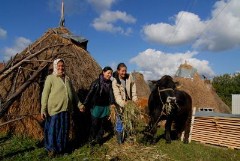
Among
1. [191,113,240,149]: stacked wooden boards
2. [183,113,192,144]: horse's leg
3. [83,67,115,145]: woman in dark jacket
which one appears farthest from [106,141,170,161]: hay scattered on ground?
[191,113,240,149]: stacked wooden boards

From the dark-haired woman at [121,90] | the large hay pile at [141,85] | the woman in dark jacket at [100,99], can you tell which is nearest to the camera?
the dark-haired woman at [121,90]

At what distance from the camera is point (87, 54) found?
11383mm

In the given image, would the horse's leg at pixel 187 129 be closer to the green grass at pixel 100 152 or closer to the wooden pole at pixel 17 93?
the green grass at pixel 100 152

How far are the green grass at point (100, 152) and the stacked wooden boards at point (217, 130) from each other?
0.59 meters

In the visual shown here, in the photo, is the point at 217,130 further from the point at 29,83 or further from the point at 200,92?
the point at 200,92

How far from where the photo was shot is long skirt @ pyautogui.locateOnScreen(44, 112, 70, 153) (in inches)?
280

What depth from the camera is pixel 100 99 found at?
8172mm

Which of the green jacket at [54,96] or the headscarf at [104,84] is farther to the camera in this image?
the headscarf at [104,84]

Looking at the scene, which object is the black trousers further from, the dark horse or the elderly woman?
the dark horse

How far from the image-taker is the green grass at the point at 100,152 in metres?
7.12

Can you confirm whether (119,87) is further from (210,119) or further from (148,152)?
(210,119)

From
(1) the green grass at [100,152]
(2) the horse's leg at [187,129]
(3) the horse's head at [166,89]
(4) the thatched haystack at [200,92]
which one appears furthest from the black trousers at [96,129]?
(4) the thatched haystack at [200,92]

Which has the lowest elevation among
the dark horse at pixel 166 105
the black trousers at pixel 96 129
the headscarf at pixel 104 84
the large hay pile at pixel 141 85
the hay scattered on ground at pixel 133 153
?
the hay scattered on ground at pixel 133 153

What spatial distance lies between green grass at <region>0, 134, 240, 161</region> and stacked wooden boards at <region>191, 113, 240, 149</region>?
59 centimetres
